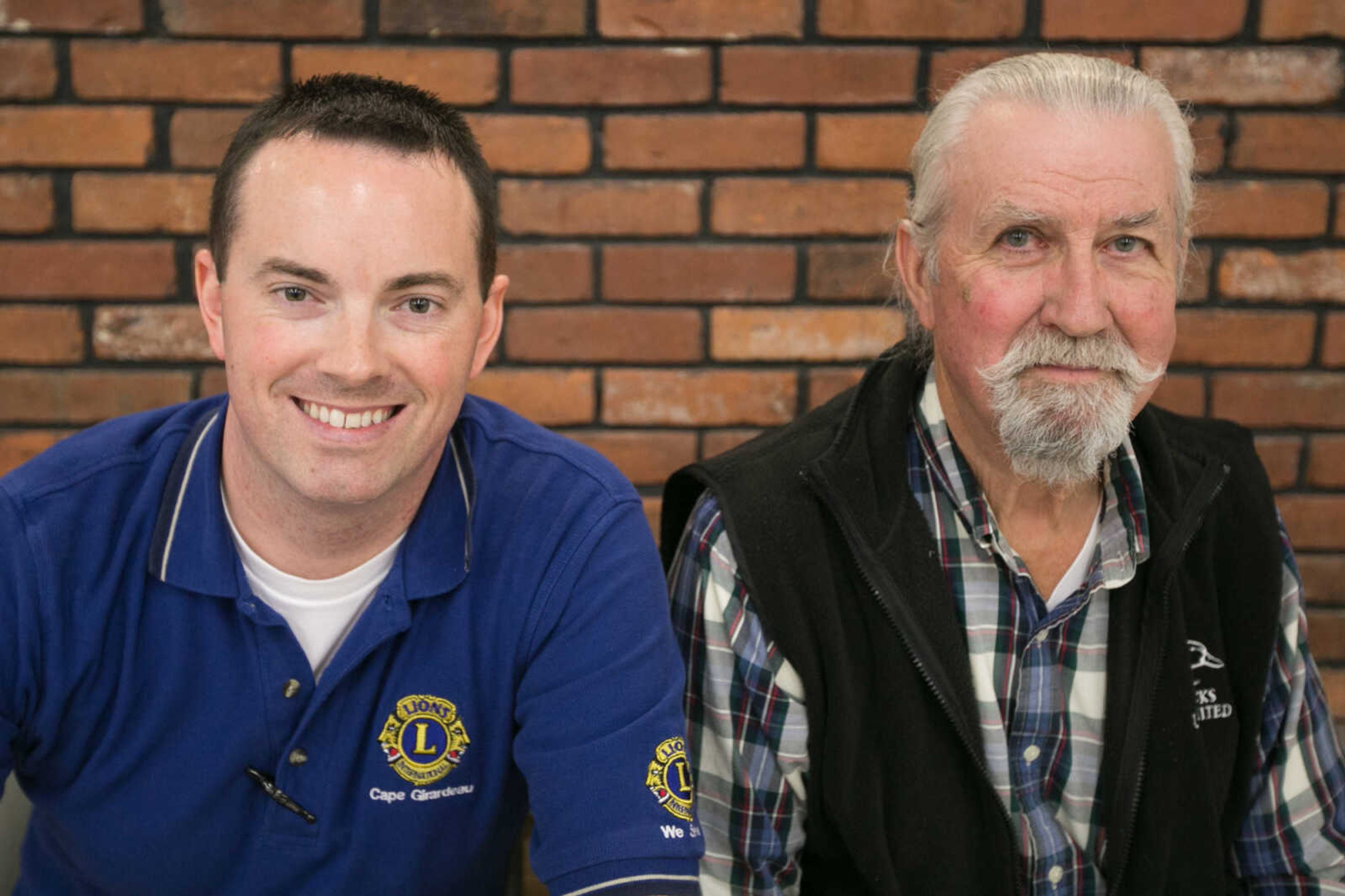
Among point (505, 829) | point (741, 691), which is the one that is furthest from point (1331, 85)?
point (505, 829)

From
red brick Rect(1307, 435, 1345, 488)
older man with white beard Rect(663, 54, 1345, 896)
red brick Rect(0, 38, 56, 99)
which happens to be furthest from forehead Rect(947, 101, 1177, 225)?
red brick Rect(0, 38, 56, 99)

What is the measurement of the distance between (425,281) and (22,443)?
121 centimetres

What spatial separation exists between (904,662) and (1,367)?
167 centimetres

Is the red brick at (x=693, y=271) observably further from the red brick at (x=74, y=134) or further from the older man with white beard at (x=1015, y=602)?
the red brick at (x=74, y=134)

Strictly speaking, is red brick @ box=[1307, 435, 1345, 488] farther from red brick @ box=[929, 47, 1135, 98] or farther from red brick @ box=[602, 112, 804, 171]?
red brick @ box=[602, 112, 804, 171]

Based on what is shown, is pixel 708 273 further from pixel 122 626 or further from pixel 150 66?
pixel 122 626

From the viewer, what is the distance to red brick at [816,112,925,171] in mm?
2195

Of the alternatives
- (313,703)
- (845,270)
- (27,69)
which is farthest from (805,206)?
(27,69)

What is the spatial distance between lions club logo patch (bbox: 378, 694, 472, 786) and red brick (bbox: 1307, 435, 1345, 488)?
1.70 metres

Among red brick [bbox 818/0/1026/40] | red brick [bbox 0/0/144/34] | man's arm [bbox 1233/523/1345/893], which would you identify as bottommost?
man's arm [bbox 1233/523/1345/893]

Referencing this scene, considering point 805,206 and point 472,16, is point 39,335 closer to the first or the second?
point 472,16

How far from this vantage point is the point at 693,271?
223 centimetres

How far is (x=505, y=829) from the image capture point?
5.24ft

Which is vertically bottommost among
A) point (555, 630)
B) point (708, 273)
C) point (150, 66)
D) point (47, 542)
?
point (555, 630)
